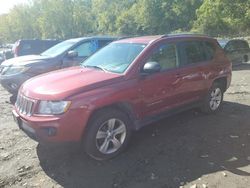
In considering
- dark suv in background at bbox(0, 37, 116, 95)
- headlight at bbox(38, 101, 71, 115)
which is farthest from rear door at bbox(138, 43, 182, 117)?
dark suv in background at bbox(0, 37, 116, 95)

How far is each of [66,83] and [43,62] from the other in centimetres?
449

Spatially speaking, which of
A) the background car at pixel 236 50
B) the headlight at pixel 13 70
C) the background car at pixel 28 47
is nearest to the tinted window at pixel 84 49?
the headlight at pixel 13 70

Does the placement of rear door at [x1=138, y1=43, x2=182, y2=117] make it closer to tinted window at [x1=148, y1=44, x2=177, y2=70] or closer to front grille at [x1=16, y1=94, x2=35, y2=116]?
tinted window at [x1=148, y1=44, x2=177, y2=70]

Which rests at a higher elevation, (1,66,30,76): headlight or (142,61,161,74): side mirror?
(142,61,161,74): side mirror

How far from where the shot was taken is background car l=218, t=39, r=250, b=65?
1561cm

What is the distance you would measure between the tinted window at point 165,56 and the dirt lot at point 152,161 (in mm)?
1204

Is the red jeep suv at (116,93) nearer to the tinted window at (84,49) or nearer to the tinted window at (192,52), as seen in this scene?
the tinted window at (192,52)

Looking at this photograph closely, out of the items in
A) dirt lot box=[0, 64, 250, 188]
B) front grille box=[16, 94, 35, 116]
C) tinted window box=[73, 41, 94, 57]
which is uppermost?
tinted window box=[73, 41, 94, 57]

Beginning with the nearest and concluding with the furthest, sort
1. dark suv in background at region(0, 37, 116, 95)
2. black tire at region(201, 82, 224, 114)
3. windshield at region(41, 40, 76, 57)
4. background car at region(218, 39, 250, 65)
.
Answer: black tire at region(201, 82, 224, 114), dark suv in background at region(0, 37, 116, 95), windshield at region(41, 40, 76, 57), background car at region(218, 39, 250, 65)

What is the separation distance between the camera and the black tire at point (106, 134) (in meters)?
4.53

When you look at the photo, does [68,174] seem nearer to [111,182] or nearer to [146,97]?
[111,182]

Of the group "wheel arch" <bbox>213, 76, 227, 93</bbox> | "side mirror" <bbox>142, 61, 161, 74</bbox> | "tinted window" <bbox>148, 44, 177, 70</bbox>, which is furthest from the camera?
"wheel arch" <bbox>213, 76, 227, 93</bbox>

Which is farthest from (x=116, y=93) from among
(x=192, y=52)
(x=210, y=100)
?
(x=210, y=100)

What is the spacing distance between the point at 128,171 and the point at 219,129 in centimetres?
232
